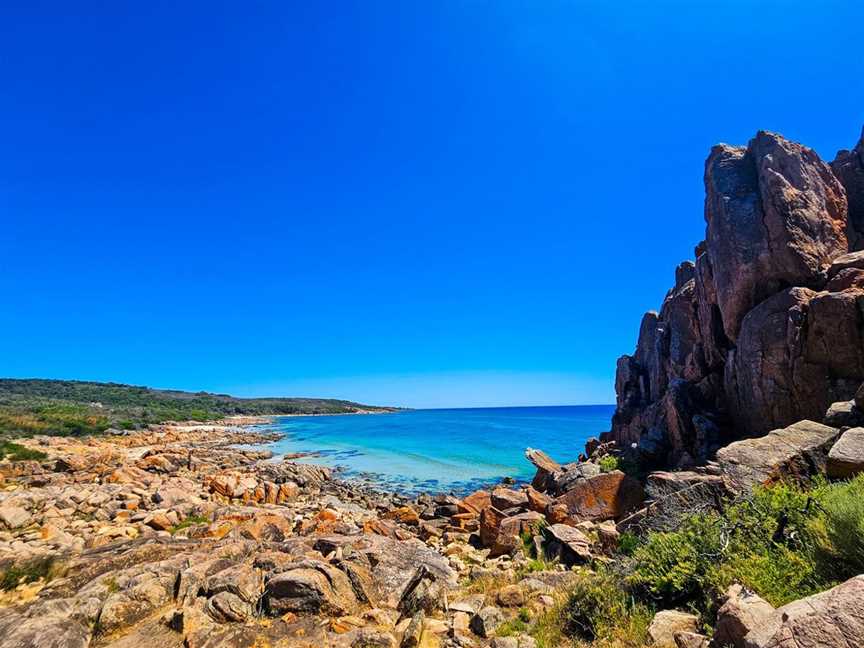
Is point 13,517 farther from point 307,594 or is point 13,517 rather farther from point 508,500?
point 508,500

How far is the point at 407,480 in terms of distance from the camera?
37.0 m

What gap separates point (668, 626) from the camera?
597 cm

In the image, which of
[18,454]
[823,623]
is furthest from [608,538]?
[18,454]

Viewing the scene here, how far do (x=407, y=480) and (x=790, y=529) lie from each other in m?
33.2

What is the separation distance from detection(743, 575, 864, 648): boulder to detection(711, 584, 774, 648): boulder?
0.75 meters

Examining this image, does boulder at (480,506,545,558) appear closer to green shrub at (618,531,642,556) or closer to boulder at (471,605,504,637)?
green shrub at (618,531,642,556)

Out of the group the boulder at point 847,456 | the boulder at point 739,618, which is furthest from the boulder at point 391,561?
the boulder at point 847,456

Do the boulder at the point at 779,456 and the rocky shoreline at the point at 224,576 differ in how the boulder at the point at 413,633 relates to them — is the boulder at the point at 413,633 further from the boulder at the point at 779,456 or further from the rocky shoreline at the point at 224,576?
the boulder at the point at 779,456

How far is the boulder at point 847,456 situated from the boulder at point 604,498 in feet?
29.4

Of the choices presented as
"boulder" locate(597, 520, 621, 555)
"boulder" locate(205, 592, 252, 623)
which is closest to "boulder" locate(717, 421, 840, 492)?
"boulder" locate(597, 520, 621, 555)

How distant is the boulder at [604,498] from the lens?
640 inches

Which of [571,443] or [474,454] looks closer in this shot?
[474,454]

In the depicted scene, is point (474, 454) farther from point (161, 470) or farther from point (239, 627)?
point (239, 627)

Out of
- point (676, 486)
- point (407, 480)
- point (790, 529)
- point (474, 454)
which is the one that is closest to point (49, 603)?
point (790, 529)
